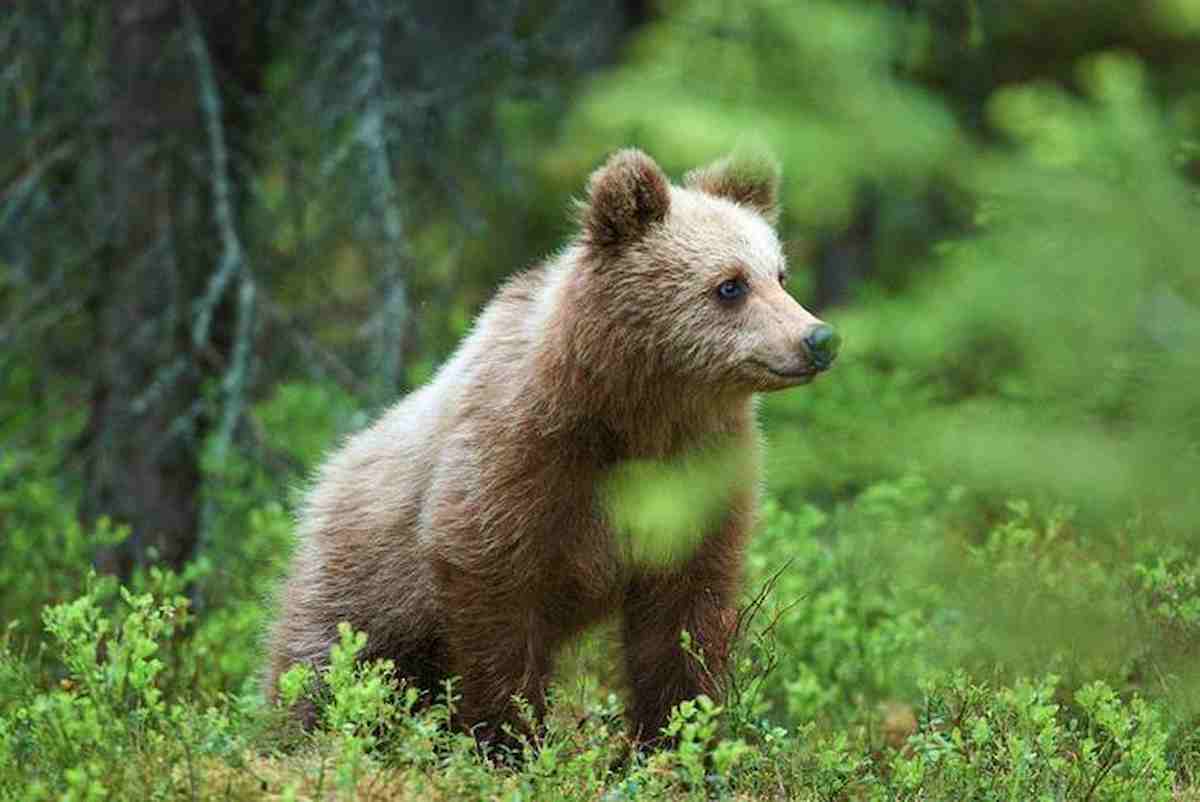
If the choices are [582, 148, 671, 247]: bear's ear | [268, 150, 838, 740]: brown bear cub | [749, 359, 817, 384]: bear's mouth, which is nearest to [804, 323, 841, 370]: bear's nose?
[749, 359, 817, 384]: bear's mouth

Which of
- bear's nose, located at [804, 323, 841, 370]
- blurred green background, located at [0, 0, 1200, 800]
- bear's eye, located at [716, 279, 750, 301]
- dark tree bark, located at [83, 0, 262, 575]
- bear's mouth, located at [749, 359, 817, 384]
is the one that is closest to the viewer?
blurred green background, located at [0, 0, 1200, 800]

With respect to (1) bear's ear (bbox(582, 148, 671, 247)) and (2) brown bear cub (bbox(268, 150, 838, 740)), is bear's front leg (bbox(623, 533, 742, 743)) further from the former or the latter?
(1) bear's ear (bbox(582, 148, 671, 247))

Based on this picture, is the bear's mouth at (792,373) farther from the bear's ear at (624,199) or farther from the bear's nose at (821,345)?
the bear's ear at (624,199)

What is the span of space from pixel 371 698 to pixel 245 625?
118 inches

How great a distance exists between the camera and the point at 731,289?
16.7ft

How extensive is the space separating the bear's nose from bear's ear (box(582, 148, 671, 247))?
0.82 metres

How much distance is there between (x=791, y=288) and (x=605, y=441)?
1020 cm

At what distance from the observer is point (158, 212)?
9.30 m

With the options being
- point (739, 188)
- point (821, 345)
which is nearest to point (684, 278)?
point (739, 188)

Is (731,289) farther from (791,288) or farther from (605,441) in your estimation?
(791,288)

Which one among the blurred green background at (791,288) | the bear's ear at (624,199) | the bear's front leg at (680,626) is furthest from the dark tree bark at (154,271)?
the bear's front leg at (680,626)

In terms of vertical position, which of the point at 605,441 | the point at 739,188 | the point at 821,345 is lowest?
the point at 605,441

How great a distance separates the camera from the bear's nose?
4.54 metres

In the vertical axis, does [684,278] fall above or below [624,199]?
below
